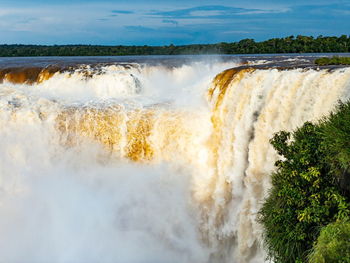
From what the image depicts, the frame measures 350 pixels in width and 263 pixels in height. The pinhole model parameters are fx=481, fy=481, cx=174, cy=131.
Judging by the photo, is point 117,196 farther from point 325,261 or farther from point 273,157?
point 325,261

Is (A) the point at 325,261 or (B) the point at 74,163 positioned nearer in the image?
A: (A) the point at 325,261

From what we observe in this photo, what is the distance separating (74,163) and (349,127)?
8.87 metres

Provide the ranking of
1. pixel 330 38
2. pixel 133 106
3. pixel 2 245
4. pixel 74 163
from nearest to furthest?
pixel 2 245
pixel 74 163
pixel 133 106
pixel 330 38

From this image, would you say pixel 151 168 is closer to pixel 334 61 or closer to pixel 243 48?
pixel 334 61

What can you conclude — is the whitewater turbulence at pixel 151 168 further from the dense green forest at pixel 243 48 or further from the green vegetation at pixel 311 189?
the dense green forest at pixel 243 48

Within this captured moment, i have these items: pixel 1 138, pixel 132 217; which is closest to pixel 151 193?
pixel 132 217

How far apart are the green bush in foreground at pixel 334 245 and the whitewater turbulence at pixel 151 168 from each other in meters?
3.14

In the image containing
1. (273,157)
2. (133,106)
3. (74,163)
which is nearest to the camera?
(273,157)

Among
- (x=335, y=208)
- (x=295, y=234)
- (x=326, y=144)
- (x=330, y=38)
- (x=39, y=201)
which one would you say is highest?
(x=330, y=38)

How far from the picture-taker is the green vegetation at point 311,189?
6797 millimetres

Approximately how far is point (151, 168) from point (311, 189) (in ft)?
22.0

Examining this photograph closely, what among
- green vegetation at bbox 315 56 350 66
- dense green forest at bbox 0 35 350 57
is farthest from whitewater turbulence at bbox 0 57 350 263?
dense green forest at bbox 0 35 350 57

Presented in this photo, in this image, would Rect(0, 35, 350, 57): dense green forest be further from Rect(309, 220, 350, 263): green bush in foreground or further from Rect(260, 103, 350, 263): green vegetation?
Rect(309, 220, 350, 263): green bush in foreground

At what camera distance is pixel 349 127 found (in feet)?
22.0
